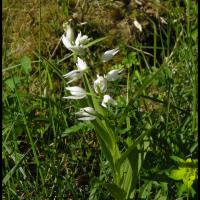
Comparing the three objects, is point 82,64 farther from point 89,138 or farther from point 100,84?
point 89,138

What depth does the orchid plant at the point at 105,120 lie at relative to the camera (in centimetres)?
170

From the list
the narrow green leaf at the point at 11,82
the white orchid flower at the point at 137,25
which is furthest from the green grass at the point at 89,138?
the white orchid flower at the point at 137,25

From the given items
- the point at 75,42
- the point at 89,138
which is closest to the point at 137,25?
the point at 89,138

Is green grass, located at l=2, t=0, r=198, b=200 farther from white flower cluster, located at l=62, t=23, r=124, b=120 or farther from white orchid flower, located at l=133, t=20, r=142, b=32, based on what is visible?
white orchid flower, located at l=133, t=20, r=142, b=32

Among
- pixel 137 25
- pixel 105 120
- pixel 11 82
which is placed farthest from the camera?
pixel 137 25

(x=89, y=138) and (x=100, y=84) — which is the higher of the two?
(x=100, y=84)

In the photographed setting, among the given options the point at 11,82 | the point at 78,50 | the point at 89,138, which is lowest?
the point at 89,138

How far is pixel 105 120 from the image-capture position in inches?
66.8

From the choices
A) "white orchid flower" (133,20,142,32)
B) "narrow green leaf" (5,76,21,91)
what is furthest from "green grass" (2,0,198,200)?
"white orchid flower" (133,20,142,32)

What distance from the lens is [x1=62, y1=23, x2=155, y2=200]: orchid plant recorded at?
1695 millimetres

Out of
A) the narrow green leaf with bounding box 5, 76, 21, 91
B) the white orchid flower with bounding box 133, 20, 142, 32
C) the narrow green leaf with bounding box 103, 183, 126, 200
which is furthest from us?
the white orchid flower with bounding box 133, 20, 142, 32

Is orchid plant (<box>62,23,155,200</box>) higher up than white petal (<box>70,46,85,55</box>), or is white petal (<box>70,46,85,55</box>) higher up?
white petal (<box>70,46,85,55</box>)

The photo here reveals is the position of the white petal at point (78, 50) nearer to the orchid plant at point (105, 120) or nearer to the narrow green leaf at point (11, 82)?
the orchid plant at point (105, 120)

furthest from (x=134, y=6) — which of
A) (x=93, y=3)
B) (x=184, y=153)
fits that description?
(x=184, y=153)
